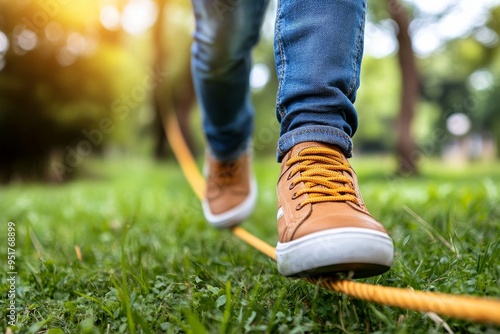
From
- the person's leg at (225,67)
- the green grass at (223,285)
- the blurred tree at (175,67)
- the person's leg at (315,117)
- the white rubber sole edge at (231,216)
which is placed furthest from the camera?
the blurred tree at (175,67)

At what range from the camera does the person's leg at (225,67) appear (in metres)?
1.44

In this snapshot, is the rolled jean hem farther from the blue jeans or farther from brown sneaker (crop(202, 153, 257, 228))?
brown sneaker (crop(202, 153, 257, 228))

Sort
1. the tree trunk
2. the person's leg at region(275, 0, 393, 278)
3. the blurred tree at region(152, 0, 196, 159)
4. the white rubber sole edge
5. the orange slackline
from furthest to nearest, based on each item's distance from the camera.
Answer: the blurred tree at region(152, 0, 196, 159) < the tree trunk < the white rubber sole edge < the person's leg at region(275, 0, 393, 278) < the orange slackline

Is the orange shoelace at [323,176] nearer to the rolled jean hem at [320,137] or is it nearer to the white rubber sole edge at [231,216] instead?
the rolled jean hem at [320,137]

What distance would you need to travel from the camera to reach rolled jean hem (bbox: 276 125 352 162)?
3.09 ft

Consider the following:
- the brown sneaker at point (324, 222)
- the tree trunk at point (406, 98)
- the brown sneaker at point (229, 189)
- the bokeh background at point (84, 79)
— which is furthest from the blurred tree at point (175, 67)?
the brown sneaker at point (324, 222)

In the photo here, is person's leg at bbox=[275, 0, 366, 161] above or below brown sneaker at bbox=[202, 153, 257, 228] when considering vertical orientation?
above

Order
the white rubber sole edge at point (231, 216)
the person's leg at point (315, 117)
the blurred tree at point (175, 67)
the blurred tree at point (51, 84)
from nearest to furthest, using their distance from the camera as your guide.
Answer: the person's leg at point (315, 117), the white rubber sole edge at point (231, 216), the blurred tree at point (51, 84), the blurred tree at point (175, 67)

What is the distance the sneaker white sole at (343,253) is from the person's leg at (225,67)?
2.73 feet

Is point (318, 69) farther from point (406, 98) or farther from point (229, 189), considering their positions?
point (406, 98)

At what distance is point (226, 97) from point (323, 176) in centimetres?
77

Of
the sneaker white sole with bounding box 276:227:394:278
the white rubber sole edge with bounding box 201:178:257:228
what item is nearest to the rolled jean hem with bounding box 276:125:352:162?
the sneaker white sole with bounding box 276:227:394:278

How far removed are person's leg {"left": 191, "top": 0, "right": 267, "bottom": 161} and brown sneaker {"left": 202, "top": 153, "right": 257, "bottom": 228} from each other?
0.13 feet

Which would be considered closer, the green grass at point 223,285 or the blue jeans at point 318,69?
the green grass at point 223,285
